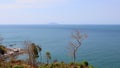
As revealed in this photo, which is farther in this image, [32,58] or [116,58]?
[116,58]

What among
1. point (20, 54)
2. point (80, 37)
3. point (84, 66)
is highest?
point (80, 37)

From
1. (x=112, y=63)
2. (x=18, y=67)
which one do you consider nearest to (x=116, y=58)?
(x=112, y=63)

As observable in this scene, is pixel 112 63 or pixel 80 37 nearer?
pixel 80 37

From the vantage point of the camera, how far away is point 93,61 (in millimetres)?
61156

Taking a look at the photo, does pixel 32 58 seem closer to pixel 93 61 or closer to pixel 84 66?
pixel 84 66

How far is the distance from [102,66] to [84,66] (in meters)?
21.6

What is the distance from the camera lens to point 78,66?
3262cm

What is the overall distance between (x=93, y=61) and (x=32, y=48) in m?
24.6

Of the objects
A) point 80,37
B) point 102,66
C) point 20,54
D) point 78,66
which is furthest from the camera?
point 20,54

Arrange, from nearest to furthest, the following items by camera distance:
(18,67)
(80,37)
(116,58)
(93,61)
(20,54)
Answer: (18,67)
(80,37)
(93,61)
(116,58)
(20,54)

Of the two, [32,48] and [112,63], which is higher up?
[32,48]

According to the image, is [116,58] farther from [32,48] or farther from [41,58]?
[32,48]

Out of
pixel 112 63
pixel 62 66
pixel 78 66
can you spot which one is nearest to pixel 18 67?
pixel 62 66

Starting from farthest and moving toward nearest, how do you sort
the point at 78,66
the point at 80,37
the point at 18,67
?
the point at 80,37 < the point at 78,66 < the point at 18,67
